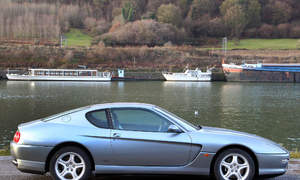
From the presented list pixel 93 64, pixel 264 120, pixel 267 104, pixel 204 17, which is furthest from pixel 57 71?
pixel 204 17

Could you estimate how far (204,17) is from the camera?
13562 cm

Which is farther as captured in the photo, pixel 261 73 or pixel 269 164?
pixel 261 73

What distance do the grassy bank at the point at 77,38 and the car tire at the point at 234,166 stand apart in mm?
100707

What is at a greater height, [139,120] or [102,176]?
[139,120]

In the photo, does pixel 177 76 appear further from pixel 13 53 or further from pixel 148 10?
pixel 148 10

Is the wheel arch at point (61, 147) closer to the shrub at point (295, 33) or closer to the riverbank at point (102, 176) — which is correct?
the riverbank at point (102, 176)

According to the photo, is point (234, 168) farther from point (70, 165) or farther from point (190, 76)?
point (190, 76)

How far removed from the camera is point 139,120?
6.91 m

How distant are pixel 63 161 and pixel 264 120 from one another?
20.6 metres

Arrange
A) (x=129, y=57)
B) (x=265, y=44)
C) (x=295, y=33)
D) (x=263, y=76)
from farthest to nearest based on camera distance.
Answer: (x=295, y=33)
(x=265, y=44)
(x=129, y=57)
(x=263, y=76)

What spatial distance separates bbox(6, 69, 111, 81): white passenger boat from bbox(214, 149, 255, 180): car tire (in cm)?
7012

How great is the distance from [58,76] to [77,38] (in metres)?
41.8

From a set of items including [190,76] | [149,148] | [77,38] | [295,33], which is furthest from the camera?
[295,33]

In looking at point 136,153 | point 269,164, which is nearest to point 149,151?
point 136,153
